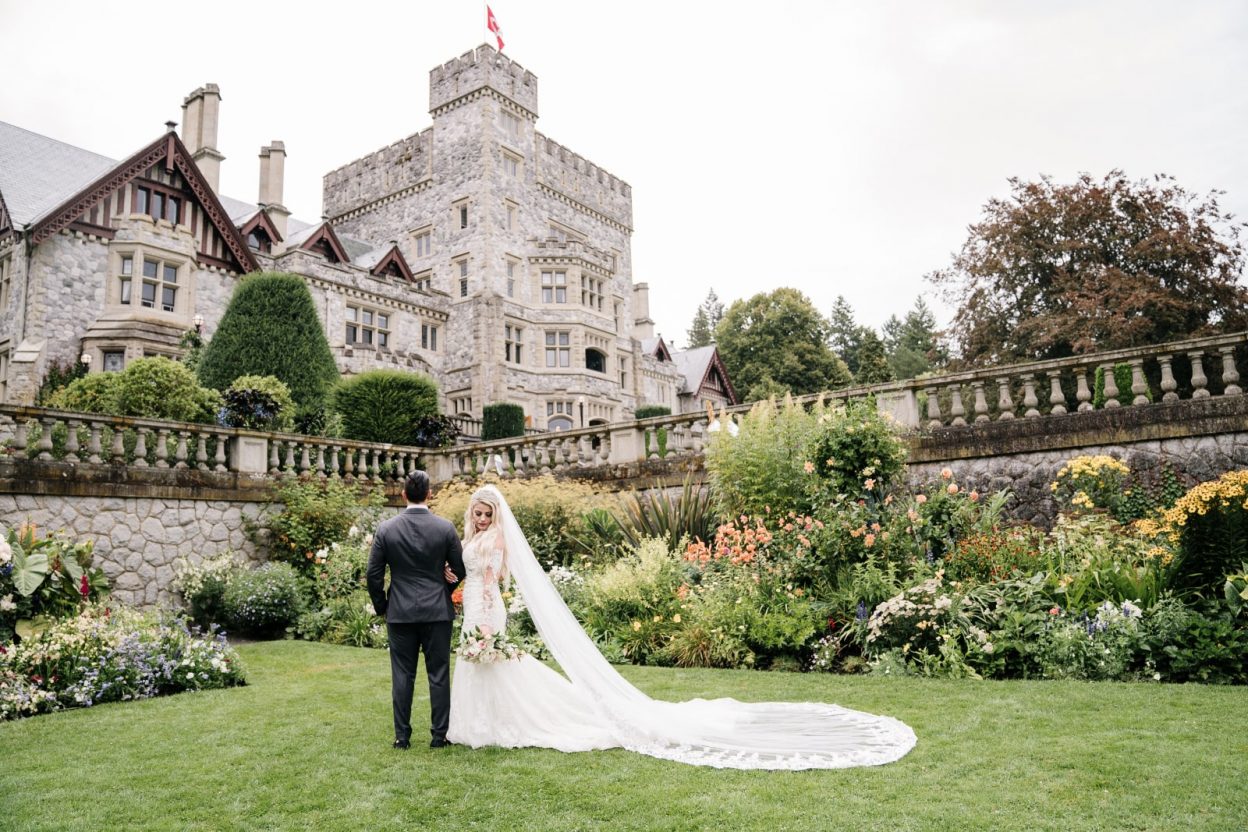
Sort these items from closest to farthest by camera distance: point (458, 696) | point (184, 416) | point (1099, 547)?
point (458, 696)
point (1099, 547)
point (184, 416)

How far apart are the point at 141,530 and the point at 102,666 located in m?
5.22

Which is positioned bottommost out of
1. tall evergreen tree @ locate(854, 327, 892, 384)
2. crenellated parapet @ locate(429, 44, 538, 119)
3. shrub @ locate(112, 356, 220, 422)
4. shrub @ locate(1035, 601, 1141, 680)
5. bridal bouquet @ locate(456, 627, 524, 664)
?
shrub @ locate(1035, 601, 1141, 680)

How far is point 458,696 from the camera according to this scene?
5.71 meters

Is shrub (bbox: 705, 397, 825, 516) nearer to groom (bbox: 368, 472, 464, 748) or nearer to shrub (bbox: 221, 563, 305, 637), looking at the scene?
groom (bbox: 368, 472, 464, 748)

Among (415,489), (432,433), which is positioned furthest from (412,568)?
(432,433)

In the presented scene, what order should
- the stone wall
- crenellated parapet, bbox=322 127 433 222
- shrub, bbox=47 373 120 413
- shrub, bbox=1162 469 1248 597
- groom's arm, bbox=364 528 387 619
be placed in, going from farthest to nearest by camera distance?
1. crenellated parapet, bbox=322 127 433 222
2. shrub, bbox=47 373 120 413
3. the stone wall
4. shrub, bbox=1162 469 1248 597
5. groom's arm, bbox=364 528 387 619

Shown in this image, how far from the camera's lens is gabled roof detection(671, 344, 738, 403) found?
4453 centimetres

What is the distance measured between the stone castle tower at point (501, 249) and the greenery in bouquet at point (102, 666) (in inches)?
904

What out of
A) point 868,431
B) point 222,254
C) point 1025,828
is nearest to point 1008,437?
point 868,431

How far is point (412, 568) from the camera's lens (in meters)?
5.63

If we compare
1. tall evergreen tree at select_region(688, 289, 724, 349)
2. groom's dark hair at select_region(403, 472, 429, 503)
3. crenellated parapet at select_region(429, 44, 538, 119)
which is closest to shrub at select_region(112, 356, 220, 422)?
groom's dark hair at select_region(403, 472, 429, 503)

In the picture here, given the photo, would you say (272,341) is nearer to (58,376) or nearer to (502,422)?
(58,376)

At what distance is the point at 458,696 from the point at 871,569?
443 centimetres

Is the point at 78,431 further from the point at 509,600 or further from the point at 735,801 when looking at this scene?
the point at 735,801
